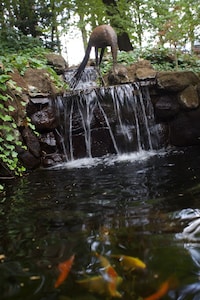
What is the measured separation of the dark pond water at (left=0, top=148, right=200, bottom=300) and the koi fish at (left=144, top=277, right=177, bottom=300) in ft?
0.06

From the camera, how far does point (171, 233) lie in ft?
7.36

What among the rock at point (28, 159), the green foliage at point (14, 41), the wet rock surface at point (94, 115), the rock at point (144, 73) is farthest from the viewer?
the green foliage at point (14, 41)

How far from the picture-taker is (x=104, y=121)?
6.41 m

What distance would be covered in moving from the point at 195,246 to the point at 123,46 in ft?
35.0

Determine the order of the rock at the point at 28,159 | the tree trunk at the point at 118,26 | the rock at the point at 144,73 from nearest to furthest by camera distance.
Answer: the rock at the point at 28,159
the rock at the point at 144,73
the tree trunk at the point at 118,26

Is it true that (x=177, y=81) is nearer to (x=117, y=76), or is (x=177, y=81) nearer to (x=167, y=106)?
(x=167, y=106)

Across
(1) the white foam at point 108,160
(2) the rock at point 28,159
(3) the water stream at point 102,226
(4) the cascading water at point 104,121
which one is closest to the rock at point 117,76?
(4) the cascading water at point 104,121

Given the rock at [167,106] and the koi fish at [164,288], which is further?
the rock at [167,106]

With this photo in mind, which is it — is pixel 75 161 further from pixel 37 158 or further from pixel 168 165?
pixel 168 165

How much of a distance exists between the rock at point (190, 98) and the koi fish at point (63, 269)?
17.0 ft

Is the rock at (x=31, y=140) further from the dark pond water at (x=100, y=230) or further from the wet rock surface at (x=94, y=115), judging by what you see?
the dark pond water at (x=100, y=230)

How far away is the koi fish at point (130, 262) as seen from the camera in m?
1.78

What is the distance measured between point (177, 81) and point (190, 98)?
44 centimetres

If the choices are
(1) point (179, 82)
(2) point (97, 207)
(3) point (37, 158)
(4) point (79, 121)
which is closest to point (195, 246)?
(2) point (97, 207)
